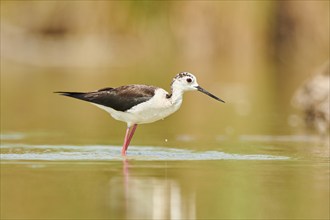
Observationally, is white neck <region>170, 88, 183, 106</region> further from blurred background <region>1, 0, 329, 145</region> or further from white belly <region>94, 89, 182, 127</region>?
blurred background <region>1, 0, 329, 145</region>

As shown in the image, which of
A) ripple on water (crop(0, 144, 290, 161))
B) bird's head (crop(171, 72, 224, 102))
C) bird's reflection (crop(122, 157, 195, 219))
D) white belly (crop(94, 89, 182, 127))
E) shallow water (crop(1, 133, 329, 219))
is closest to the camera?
bird's reflection (crop(122, 157, 195, 219))

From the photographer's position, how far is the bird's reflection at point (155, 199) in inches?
284

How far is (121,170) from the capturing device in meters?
9.43

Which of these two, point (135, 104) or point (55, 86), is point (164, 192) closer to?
point (135, 104)

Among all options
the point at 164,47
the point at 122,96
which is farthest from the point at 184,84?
the point at 164,47

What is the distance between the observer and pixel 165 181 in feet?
28.6

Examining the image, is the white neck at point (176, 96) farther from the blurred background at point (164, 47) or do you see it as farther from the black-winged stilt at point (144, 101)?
the blurred background at point (164, 47)

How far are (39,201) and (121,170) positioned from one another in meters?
1.84

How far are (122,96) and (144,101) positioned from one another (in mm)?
279

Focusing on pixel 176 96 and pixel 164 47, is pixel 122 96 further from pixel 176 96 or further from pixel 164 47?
pixel 164 47

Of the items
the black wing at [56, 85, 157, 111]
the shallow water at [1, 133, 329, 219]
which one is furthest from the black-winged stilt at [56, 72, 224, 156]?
the shallow water at [1, 133, 329, 219]

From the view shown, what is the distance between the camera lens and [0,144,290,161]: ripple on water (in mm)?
10312

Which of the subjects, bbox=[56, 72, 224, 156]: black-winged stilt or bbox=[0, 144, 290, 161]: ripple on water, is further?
bbox=[56, 72, 224, 156]: black-winged stilt

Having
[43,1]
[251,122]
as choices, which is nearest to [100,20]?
[43,1]
